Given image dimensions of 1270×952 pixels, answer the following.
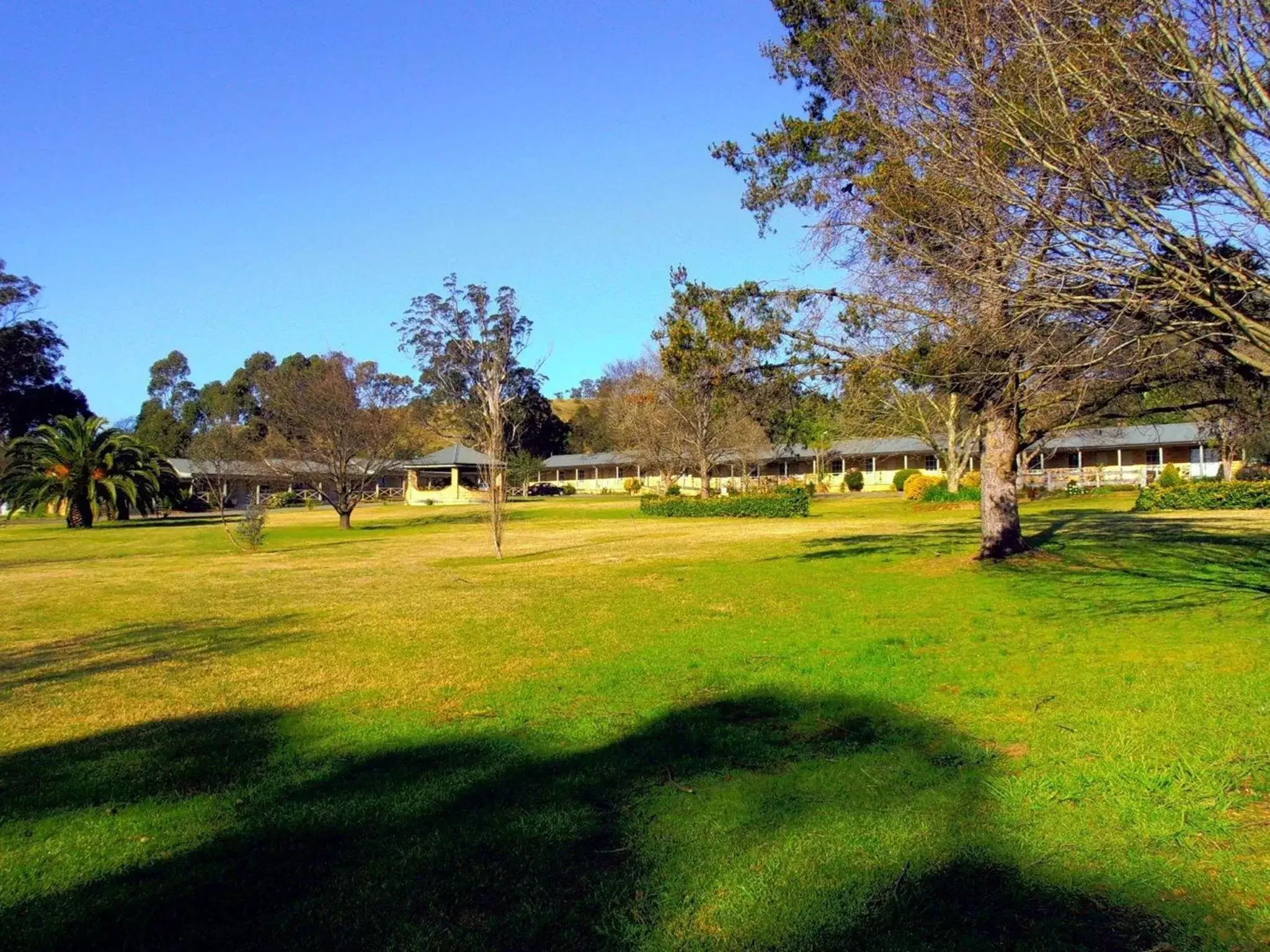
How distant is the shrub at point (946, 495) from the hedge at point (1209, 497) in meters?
6.75

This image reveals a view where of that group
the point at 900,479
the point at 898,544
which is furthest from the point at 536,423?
the point at 898,544

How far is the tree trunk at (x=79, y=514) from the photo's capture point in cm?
4288

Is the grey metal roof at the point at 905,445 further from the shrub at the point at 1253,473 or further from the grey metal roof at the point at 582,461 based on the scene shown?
the shrub at the point at 1253,473

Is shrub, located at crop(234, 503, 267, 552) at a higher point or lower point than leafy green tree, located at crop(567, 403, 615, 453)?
lower

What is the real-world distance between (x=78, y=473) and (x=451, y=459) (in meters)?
27.7

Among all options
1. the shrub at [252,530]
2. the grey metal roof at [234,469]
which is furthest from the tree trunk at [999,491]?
the grey metal roof at [234,469]

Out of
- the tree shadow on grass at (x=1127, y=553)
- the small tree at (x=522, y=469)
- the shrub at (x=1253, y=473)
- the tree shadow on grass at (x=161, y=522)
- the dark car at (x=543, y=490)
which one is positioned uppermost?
the small tree at (x=522, y=469)

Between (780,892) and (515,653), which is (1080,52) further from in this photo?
(515,653)

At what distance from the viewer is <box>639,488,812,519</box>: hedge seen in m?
37.2

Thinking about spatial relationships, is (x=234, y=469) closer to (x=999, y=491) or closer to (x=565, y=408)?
(x=999, y=491)

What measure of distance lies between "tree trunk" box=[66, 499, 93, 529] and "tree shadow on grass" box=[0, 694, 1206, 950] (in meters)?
42.9

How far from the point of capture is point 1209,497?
3181cm

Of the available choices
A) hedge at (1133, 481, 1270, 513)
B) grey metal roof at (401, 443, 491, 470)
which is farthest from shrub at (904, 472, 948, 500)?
grey metal roof at (401, 443, 491, 470)

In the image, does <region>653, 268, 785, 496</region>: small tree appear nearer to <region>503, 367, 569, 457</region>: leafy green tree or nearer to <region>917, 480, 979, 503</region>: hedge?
<region>917, 480, 979, 503</region>: hedge
